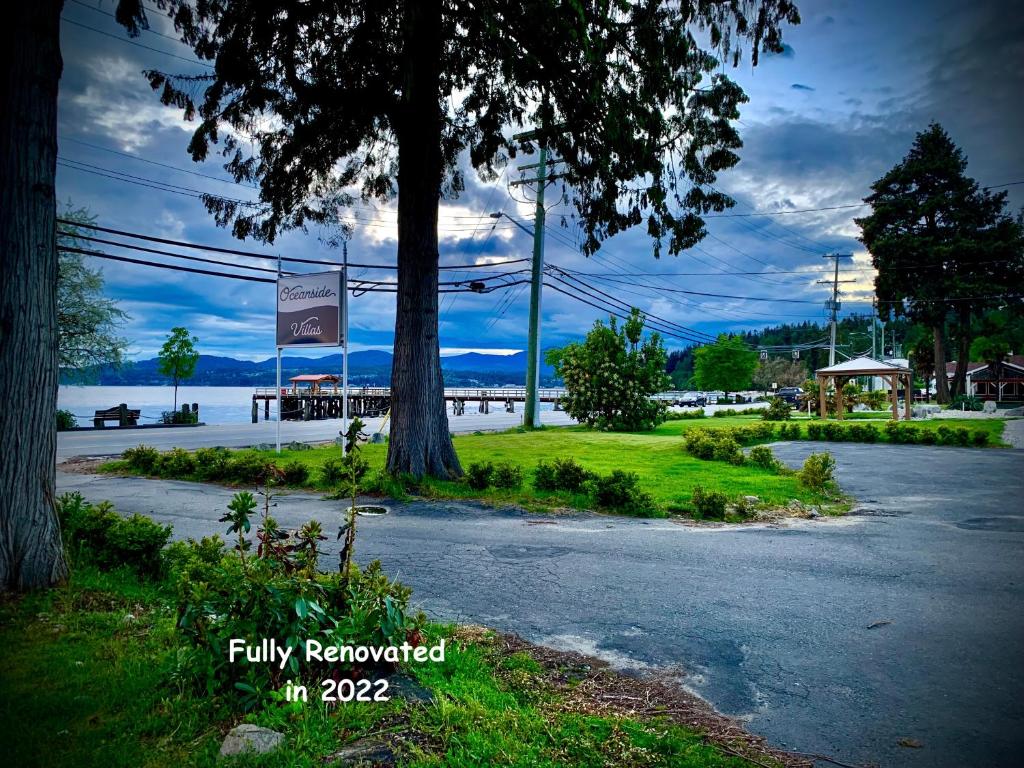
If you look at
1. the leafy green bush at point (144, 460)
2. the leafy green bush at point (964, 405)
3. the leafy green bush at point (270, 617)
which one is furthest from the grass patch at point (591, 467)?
the leafy green bush at point (964, 405)

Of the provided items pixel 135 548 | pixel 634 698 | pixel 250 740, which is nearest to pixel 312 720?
pixel 250 740

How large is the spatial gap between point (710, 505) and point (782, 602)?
4165 mm

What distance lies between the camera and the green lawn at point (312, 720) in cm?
264

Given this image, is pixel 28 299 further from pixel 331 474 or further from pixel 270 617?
pixel 331 474

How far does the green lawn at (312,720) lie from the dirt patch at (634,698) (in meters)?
0.03

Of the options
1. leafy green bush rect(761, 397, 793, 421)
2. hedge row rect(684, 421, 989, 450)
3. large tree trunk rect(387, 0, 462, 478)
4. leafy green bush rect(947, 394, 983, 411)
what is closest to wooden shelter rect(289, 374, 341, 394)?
leafy green bush rect(761, 397, 793, 421)

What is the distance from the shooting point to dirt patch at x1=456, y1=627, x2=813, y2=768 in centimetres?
292

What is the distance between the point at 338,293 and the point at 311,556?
12.9 m

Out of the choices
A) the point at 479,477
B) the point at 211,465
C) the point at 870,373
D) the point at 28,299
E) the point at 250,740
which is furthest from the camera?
the point at 870,373

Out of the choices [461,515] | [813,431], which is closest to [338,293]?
[461,515]

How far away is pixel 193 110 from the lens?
11.8m

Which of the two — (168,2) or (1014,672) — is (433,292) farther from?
(1014,672)

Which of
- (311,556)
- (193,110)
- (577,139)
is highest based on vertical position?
(193,110)

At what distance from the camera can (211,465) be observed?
1206 centimetres
